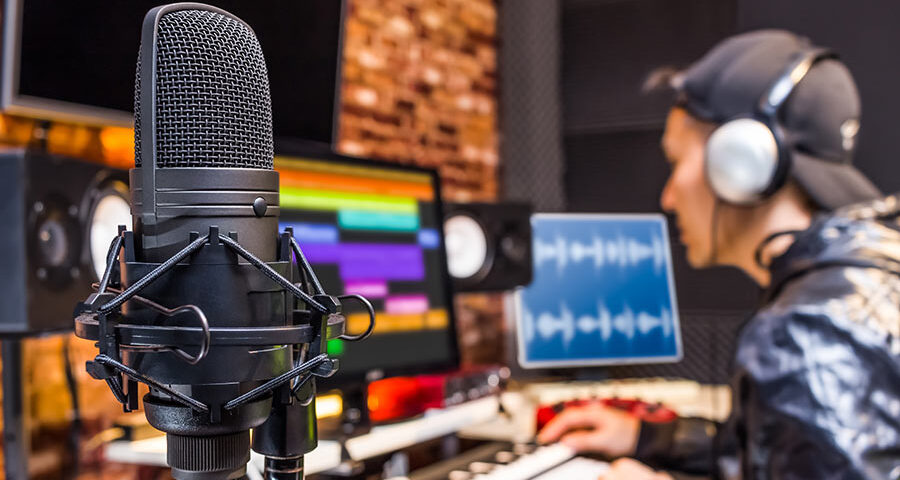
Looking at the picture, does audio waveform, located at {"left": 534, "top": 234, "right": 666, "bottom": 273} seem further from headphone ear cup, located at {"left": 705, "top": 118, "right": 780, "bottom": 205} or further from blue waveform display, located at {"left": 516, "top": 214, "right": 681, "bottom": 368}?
headphone ear cup, located at {"left": 705, "top": 118, "right": 780, "bottom": 205}

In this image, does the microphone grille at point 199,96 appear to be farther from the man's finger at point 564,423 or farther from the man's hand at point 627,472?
the man's finger at point 564,423

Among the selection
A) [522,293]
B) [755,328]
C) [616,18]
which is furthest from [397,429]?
[616,18]

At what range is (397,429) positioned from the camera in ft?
4.22

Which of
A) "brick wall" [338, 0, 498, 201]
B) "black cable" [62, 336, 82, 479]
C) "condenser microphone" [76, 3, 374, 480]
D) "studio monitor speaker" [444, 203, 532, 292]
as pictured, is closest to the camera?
"condenser microphone" [76, 3, 374, 480]

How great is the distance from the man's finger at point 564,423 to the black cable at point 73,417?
866mm

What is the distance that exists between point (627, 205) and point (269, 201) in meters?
2.58

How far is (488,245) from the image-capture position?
6.18 ft

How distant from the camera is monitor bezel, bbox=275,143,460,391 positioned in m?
1.27

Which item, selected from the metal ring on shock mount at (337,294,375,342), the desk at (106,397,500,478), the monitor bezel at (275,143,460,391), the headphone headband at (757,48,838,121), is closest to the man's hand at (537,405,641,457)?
the desk at (106,397,500,478)

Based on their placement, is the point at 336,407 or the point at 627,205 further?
the point at 627,205

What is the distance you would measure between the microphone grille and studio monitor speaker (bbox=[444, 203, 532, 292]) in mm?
1366

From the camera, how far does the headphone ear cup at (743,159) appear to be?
4.95 feet

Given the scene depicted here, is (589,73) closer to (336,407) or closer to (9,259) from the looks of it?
(336,407)

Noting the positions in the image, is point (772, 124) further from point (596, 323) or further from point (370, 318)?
point (370, 318)
